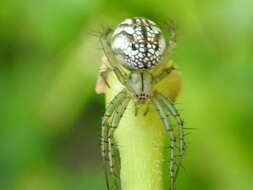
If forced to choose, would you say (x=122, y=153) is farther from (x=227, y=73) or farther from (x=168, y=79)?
(x=227, y=73)

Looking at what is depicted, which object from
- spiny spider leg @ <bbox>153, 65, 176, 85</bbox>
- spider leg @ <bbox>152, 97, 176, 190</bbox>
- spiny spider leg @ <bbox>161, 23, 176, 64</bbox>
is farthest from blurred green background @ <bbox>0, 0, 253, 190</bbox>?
spiny spider leg @ <bbox>153, 65, 176, 85</bbox>

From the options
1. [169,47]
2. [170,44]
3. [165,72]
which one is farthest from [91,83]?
[165,72]

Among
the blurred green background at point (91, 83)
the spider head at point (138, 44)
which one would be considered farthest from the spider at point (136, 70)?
the blurred green background at point (91, 83)

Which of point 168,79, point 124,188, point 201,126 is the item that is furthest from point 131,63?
point 201,126

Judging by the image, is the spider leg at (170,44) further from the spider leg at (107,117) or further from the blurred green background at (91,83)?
the blurred green background at (91,83)

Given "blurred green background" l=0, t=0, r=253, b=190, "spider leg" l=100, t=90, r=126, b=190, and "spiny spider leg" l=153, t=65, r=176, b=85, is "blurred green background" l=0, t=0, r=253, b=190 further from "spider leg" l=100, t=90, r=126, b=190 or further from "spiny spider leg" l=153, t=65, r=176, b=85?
"spiny spider leg" l=153, t=65, r=176, b=85

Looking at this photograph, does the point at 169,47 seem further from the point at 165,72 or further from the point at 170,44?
the point at 165,72

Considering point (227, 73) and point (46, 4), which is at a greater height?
point (46, 4)
